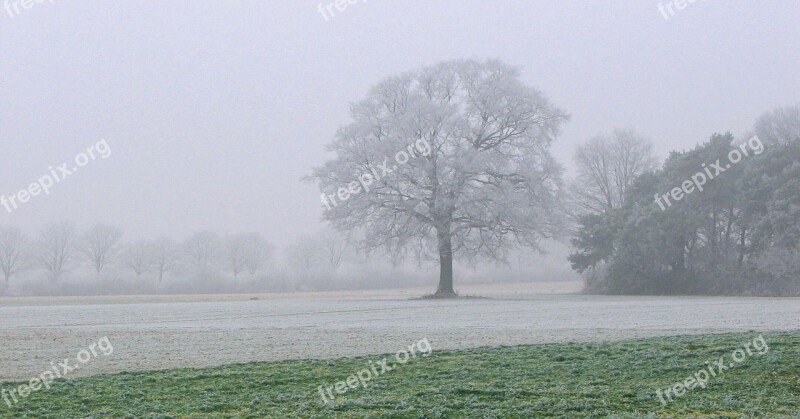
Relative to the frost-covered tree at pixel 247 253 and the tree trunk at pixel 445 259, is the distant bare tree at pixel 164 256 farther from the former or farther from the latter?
the tree trunk at pixel 445 259

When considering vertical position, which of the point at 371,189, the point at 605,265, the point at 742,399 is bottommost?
the point at 742,399

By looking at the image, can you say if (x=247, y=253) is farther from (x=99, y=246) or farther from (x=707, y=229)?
(x=707, y=229)

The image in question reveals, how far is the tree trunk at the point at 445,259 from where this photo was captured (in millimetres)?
49594

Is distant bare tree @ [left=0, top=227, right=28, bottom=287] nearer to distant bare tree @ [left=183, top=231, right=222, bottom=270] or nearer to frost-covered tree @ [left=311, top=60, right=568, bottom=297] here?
distant bare tree @ [left=183, top=231, right=222, bottom=270]

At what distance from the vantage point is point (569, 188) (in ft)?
240

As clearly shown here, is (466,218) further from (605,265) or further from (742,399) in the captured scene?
(742,399)

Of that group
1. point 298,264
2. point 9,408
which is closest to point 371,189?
point 9,408

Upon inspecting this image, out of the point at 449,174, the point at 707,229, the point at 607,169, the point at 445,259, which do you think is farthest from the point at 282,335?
the point at 607,169

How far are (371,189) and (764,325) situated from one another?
97.1 ft

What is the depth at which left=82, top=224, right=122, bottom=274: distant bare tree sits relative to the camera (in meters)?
110

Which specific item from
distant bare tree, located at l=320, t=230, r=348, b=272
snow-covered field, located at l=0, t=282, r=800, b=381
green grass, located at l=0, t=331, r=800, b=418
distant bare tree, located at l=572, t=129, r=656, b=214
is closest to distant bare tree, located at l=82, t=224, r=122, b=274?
distant bare tree, located at l=320, t=230, r=348, b=272

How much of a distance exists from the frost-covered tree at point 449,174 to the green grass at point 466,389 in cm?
3347

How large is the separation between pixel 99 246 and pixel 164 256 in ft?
29.7

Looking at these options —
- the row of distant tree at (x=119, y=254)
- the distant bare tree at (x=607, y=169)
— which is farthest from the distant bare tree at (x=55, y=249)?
the distant bare tree at (x=607, y=169)
